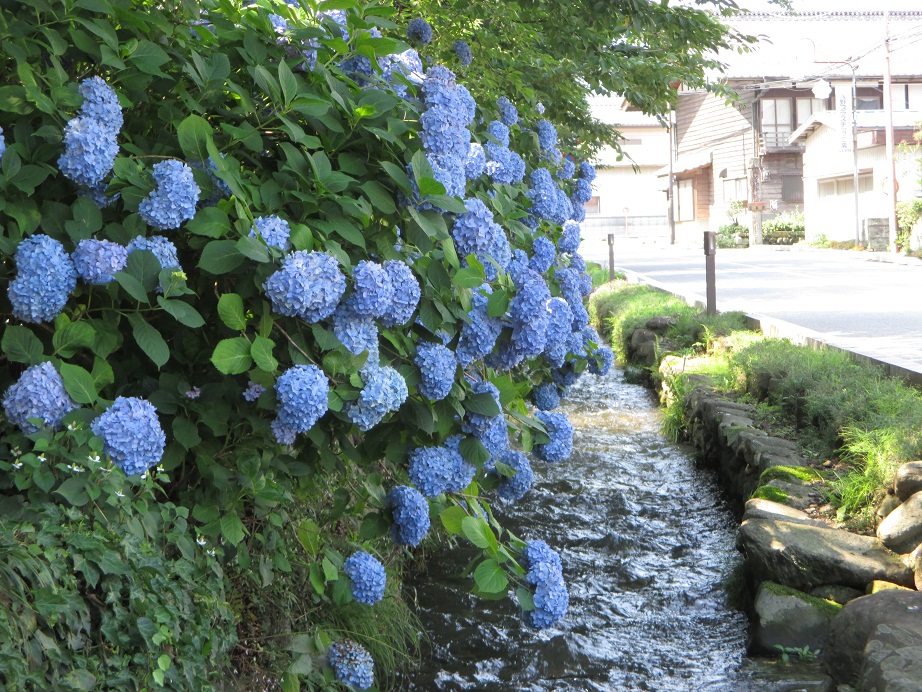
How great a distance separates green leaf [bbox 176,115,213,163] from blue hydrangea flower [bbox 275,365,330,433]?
22.1 inches

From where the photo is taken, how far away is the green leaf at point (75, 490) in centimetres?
191

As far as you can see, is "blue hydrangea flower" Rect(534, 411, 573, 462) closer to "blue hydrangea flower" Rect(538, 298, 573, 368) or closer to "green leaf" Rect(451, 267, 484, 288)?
"blue hydrangea flower" Rect(538, 298, 573, 368)

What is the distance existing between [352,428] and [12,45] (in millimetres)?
1161

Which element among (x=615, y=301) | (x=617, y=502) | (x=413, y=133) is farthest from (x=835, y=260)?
(x=413, y=133)

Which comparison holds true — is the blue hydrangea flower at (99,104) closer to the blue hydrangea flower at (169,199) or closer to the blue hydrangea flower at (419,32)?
the blue hydrangea flower at (169,199)

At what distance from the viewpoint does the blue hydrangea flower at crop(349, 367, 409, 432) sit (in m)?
2.06

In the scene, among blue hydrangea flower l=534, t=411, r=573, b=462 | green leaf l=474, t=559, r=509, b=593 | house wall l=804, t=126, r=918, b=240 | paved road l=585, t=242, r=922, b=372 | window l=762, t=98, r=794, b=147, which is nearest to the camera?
green leaf l=474, t=559, r=509, b=593

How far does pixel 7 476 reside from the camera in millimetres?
2045

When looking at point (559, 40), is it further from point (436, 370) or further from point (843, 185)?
point (843, 185)

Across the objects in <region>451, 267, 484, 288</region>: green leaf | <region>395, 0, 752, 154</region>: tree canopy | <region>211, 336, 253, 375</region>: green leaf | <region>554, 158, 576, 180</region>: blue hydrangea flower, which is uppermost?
<region>395, 0, 752, 154</region>: tree canopy

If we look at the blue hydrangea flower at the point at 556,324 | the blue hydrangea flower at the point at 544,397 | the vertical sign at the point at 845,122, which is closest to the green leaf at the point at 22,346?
the blue hydrangea flower at the point at 556,324

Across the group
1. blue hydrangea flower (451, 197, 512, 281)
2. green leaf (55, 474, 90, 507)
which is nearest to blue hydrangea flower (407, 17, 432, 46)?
blue hydrangea flower (451, 197, 512, 281)

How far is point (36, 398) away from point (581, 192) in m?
3.12

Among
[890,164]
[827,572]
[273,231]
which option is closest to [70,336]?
[273,231]
